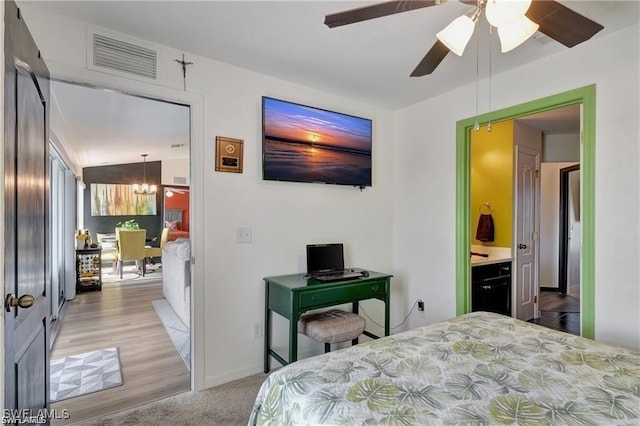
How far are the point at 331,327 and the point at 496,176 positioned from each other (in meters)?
2.93

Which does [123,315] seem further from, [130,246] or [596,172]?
[596,172]

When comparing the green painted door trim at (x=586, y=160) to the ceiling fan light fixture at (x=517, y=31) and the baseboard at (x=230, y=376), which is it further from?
the baseboard at (x=230, y=376)

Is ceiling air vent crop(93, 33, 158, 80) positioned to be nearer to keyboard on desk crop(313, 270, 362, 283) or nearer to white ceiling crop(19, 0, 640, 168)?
white ceiling crop(19, 0, 640, 168)

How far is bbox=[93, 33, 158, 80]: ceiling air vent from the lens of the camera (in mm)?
2053

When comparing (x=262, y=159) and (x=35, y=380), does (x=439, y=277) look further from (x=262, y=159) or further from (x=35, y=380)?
(x=35, y=380)

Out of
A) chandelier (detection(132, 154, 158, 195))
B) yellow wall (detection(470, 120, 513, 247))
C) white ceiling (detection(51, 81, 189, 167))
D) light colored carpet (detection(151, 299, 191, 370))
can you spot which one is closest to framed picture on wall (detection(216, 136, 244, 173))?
white ceiling (detection(51, 81, 189, 167))

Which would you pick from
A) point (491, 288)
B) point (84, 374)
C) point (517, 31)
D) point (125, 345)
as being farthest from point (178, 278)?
point (517, 31)

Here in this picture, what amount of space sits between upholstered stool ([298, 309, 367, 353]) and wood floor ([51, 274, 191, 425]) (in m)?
0.96

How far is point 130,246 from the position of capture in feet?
21.2

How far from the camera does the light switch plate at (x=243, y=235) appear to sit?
102 inches

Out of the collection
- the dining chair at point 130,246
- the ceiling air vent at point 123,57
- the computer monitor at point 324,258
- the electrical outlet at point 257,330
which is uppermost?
the ceiling air vent at point 123,57

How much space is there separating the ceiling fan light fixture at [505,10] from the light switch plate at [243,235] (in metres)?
2.03

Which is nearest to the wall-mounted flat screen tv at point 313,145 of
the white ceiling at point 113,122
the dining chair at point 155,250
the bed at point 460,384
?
the white ceiling at point 113,122

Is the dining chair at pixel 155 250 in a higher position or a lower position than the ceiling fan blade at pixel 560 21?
lower
